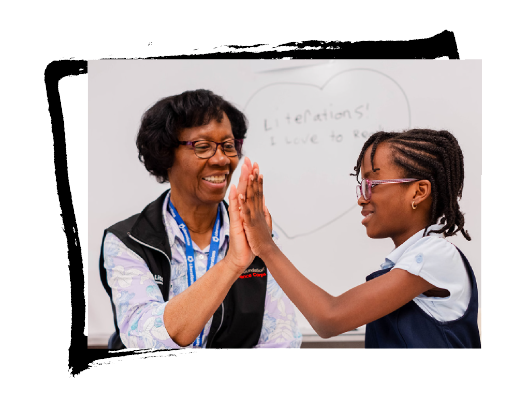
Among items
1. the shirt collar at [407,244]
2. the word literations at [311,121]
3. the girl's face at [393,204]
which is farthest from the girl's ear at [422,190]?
the word literations at [311,121]

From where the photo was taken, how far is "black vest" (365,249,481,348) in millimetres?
1798

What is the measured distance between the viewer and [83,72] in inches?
86.9

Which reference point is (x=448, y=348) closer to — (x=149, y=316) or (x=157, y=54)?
(x=149, y=316)

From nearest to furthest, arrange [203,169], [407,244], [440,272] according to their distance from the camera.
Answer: [440,272], [407,244], [203,169]

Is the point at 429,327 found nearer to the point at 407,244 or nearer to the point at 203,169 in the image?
the point at 407,244

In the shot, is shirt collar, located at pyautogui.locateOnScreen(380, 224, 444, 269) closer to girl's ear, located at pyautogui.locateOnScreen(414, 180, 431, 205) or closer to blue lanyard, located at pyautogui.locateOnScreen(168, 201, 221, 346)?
girl's ear, located at pyautogui.locateOnScreen(414, 180, 431, 205)

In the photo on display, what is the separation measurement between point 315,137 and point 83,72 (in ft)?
3.91

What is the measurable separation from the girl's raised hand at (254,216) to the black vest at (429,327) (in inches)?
21.1

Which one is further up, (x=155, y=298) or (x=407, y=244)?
(x=407, y=244)

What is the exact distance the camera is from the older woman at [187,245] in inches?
78.0

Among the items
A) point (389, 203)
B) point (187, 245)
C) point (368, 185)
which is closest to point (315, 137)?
point (368, 185)

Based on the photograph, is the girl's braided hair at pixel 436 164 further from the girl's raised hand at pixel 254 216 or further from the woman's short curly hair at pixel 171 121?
the woman's short curly hair at pixel 171 121

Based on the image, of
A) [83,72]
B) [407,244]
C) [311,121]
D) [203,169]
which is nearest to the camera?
[407,244]

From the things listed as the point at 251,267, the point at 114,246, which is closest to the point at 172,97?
the point at 114,246
